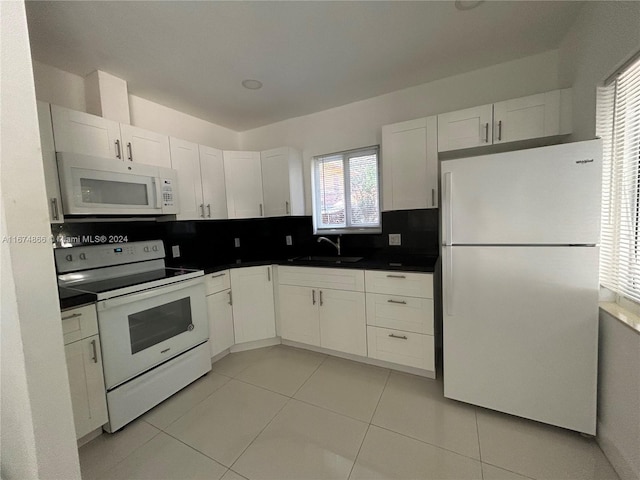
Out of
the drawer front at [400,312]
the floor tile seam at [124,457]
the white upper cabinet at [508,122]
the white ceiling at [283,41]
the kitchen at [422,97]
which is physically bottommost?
the floor tile seam at [124,457]

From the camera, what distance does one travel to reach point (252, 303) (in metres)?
2.62

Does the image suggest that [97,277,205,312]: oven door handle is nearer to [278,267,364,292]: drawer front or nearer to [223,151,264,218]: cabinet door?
[278,267,364,292]: drawer front

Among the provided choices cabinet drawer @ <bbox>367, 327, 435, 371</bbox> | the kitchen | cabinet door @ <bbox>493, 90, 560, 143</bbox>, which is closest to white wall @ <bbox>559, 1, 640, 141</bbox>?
the kitchen

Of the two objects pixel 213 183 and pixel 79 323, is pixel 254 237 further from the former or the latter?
pixel 79 323

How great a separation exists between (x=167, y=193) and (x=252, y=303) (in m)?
1.31

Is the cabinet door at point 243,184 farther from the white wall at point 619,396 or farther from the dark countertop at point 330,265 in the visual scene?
the white wall at point 619,396

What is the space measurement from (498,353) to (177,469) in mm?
1984

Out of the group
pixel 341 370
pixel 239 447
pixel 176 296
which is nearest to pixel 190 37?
pixel 176 296

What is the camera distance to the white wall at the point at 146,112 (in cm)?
189

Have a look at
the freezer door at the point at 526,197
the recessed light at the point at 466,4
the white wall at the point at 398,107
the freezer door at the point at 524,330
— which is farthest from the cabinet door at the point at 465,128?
the freezer door at the point at 524,330

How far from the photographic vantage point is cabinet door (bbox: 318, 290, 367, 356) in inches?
88.7

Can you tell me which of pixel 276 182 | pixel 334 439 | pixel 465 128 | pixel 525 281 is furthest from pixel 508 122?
pixel 334 439

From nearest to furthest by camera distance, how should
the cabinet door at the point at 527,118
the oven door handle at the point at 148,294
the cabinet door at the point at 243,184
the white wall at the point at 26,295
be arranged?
the white wall at the point at 26,295 → the oven door handle at the point at 148,294 → the cabinet door at the point at 527,118 → the cabinet door at the point at 243,184

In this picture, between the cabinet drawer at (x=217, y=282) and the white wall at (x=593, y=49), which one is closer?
the white wall at (x=593, y=49)
